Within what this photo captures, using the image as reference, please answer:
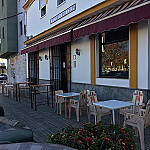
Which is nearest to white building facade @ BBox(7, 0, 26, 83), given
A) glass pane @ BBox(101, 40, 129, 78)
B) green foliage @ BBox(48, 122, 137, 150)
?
glass pane @ BBox(101, 40, 129, 78)

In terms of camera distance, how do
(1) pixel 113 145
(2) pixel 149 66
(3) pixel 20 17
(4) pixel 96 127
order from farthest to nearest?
(3) pixel 20 17, (2) pixel 149 66, (4) pixel 96 127, (1) pixel 113 145

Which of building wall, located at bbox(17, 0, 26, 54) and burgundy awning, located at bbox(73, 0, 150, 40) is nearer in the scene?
burgundy awning, located at bbox(73, 0, 150, 40)

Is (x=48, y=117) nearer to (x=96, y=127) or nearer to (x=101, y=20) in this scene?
(x=101, y=20)

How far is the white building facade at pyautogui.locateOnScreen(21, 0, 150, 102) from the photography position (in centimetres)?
567

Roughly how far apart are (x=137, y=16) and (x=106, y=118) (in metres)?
3.37

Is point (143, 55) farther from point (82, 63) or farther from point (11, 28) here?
point (11, 28)

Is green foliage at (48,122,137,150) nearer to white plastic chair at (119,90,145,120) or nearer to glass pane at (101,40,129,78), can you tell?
white plastic chair at (119,90,145,120)

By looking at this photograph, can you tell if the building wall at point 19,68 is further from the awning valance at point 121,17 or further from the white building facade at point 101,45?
the awning valance at point 121,17

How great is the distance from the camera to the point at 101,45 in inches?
310

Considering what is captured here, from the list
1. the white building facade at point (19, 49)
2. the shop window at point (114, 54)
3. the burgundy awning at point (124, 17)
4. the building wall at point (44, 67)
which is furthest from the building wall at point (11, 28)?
the burgundy awning at point (124, 17)

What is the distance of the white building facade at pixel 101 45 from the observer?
5.67m

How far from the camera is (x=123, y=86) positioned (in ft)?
21.4

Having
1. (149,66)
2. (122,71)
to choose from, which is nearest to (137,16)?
(149,66)

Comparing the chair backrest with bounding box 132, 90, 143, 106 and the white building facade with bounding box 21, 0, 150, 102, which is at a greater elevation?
the white building facade with bounding box 21, 0, 150, 102
